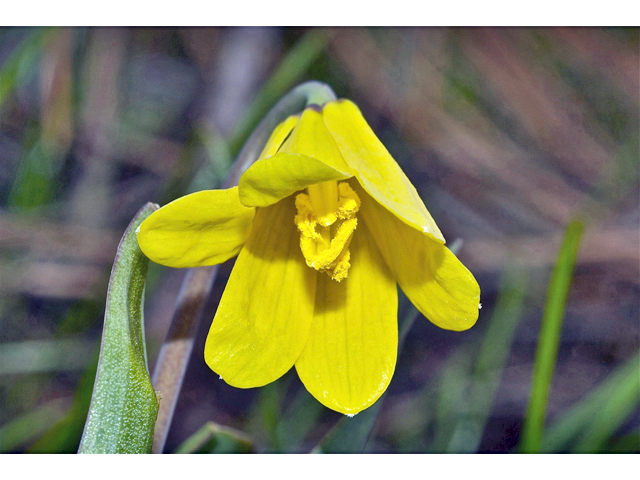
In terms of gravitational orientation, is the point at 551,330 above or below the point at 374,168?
below

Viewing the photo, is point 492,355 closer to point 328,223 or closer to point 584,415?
point 584,415

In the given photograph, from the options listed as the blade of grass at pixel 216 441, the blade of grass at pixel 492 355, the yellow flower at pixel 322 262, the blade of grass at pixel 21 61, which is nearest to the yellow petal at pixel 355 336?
the yellow flower at pixel 322 262

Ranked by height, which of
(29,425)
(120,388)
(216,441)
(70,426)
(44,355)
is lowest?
(29,425)

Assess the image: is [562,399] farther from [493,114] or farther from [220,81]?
[220,81]

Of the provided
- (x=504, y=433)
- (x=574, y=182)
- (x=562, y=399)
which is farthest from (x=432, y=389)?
(x=574, y=182)

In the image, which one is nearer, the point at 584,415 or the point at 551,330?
the point at 551,330

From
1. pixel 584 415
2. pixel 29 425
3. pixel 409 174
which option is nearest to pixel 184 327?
pixel 29 425

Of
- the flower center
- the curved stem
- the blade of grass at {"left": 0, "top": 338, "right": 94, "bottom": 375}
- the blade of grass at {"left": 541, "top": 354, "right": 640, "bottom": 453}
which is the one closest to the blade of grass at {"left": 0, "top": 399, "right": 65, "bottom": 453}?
the blade of grass at {"left": 0, "top": 338, "right": 94, "bottom": 375}
